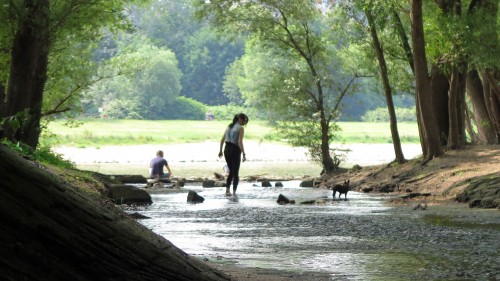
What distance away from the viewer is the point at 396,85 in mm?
35031

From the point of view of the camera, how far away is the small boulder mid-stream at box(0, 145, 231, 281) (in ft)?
19.4

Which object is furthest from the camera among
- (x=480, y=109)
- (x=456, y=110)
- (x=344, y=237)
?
(x=480, y=109)

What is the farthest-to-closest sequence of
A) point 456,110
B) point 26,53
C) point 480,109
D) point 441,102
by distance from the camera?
point 480,109, point 441,102, point 456,110, point 26,53

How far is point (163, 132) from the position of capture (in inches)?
4141

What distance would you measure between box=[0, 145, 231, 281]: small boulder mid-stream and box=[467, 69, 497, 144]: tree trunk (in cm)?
2849

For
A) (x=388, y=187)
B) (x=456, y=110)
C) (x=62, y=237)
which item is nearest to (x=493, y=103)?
(x=456, y=110)

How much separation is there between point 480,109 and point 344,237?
75.7 feet

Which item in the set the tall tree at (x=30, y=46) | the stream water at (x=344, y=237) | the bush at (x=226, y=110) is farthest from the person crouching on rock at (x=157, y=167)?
the bush at (x=226, y=110)

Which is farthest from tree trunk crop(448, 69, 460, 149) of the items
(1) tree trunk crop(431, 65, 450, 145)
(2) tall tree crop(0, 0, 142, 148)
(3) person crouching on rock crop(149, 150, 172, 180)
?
(2) tall tree crop(0, 0, 142, 148)

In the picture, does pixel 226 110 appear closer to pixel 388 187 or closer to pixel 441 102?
pixel 441 102

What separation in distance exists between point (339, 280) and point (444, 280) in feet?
3.14

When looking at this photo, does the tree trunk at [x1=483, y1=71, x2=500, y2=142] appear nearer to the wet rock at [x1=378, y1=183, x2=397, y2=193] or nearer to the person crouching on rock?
the wet rock at [x1=378, y1=183, x2=397, y2=193]

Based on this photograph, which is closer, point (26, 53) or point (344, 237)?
point (344, 237)

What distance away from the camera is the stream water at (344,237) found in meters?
9.63
